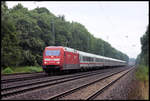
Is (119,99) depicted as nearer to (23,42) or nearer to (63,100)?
(63,100)

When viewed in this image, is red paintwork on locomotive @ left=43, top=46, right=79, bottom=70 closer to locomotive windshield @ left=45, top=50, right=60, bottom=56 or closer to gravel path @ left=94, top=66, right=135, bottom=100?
locomotive windshield @ left=45, top=50, right=60, bottom=56

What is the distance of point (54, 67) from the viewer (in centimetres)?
2120

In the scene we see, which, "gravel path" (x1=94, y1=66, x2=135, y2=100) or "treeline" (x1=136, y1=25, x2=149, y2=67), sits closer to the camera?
"gravel path" (x1=94, y1=66, x2=135, y2=100)

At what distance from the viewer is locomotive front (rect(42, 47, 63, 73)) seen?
21.3 meters

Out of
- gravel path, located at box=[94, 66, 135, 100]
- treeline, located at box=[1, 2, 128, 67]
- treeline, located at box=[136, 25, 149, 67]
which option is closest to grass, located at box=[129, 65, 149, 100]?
gravel path, located at box=[94, 66, 135, 100]

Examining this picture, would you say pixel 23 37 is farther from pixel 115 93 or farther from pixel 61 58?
pixel 115 93

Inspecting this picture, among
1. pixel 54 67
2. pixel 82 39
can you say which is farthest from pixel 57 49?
pixel 82 39

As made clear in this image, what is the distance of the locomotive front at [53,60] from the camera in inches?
838

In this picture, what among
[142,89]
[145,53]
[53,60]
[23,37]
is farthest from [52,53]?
[145,53]

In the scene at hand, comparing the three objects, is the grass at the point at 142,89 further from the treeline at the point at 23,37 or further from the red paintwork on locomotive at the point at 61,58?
the treeline at the point at 23,37

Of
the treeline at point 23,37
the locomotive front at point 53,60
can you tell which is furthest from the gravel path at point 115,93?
the treeline at point 23,37

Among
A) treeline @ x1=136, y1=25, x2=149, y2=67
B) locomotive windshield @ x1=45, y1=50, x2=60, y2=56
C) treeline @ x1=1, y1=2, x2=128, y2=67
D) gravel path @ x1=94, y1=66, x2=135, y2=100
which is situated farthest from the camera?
treeline @ x1=1, y1=2, x2=128, y2=67

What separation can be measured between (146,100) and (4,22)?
78.3ft

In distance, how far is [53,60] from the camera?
2156cm
